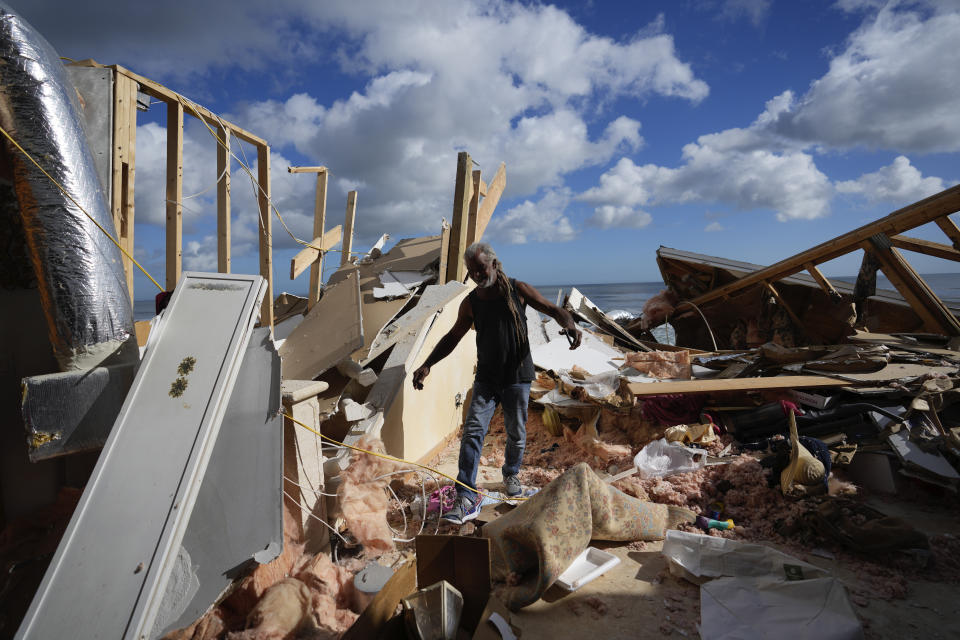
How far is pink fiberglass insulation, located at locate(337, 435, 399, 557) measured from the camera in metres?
2.97

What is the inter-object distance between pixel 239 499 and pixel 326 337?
2181 mm

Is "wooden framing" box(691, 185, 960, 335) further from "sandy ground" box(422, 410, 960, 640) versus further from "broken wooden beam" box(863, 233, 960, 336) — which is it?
"sandy ground" box(422, 410, 960, 640)

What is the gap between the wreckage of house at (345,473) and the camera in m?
1.99

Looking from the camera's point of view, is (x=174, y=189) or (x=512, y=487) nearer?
(x=512, y=487)

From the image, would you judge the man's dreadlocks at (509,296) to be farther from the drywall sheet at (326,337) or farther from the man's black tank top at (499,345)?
the drywall sheet at (326,337)

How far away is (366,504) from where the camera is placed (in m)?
3.07

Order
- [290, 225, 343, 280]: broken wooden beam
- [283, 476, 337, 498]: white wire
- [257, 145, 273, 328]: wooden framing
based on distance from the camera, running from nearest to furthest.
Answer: [283, 476, 337, 498]: white wire
[257, 145, 273, 328]: wooden framing
[290, 225, 343, 280]: broken wooden beam

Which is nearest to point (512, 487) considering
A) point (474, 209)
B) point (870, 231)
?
point (474, 209)

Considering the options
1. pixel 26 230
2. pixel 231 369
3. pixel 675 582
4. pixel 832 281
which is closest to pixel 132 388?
pixel 231 369

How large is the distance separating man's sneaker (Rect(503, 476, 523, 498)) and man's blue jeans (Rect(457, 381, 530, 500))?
0.12ft

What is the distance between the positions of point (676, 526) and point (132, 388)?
3.01 meters

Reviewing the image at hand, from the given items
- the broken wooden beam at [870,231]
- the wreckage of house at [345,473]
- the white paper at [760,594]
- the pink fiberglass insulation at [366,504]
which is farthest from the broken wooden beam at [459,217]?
the broken wooden beam at [870,231]

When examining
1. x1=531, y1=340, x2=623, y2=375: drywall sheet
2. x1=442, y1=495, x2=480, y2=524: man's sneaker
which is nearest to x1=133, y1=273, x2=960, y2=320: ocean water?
x1=531, y1=340, x2=623, y2=375: drywall sheet

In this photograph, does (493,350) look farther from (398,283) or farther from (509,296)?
(398,283)
